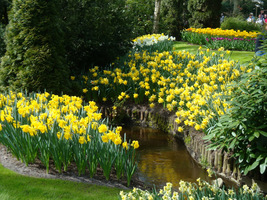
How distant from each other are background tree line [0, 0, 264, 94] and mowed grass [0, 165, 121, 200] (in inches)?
117

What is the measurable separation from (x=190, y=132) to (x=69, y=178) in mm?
2726

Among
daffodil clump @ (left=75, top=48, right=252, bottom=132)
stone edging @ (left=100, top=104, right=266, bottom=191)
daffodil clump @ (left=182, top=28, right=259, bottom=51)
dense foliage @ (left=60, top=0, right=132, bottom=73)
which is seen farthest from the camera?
daffodil clump @ (left=182, top=28, right=259, bottom=51)

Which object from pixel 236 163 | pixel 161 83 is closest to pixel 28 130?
pixel 236 163

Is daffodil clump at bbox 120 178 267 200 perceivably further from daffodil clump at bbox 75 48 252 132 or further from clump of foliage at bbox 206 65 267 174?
daffodil clump at bbox 75 48 252 132

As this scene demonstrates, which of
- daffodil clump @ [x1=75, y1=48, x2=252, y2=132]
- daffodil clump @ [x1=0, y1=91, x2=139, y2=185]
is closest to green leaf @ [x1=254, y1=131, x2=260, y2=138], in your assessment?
daffodil clump @ [x1=0, y1=91, x2=139, y2=185]

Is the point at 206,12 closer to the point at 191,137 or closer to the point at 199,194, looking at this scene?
the point at 191,137

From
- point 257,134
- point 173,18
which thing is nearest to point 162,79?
point 257,134

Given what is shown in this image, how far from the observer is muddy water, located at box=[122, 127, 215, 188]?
513cm

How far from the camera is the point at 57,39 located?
696cm

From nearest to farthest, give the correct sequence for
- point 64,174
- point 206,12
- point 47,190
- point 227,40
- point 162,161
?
point 47,190 < point 64,174 < point 162,161 < point 227,40 < point 206,12

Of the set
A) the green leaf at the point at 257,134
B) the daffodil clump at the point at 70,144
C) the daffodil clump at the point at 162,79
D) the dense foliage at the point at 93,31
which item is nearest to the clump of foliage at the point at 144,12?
the dense foliage at the point at 93,31

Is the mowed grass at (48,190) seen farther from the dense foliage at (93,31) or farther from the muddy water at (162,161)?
the dense foliage at (93,31)

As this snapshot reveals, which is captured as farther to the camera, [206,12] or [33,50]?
[206,12]

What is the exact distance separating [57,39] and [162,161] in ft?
10.3
